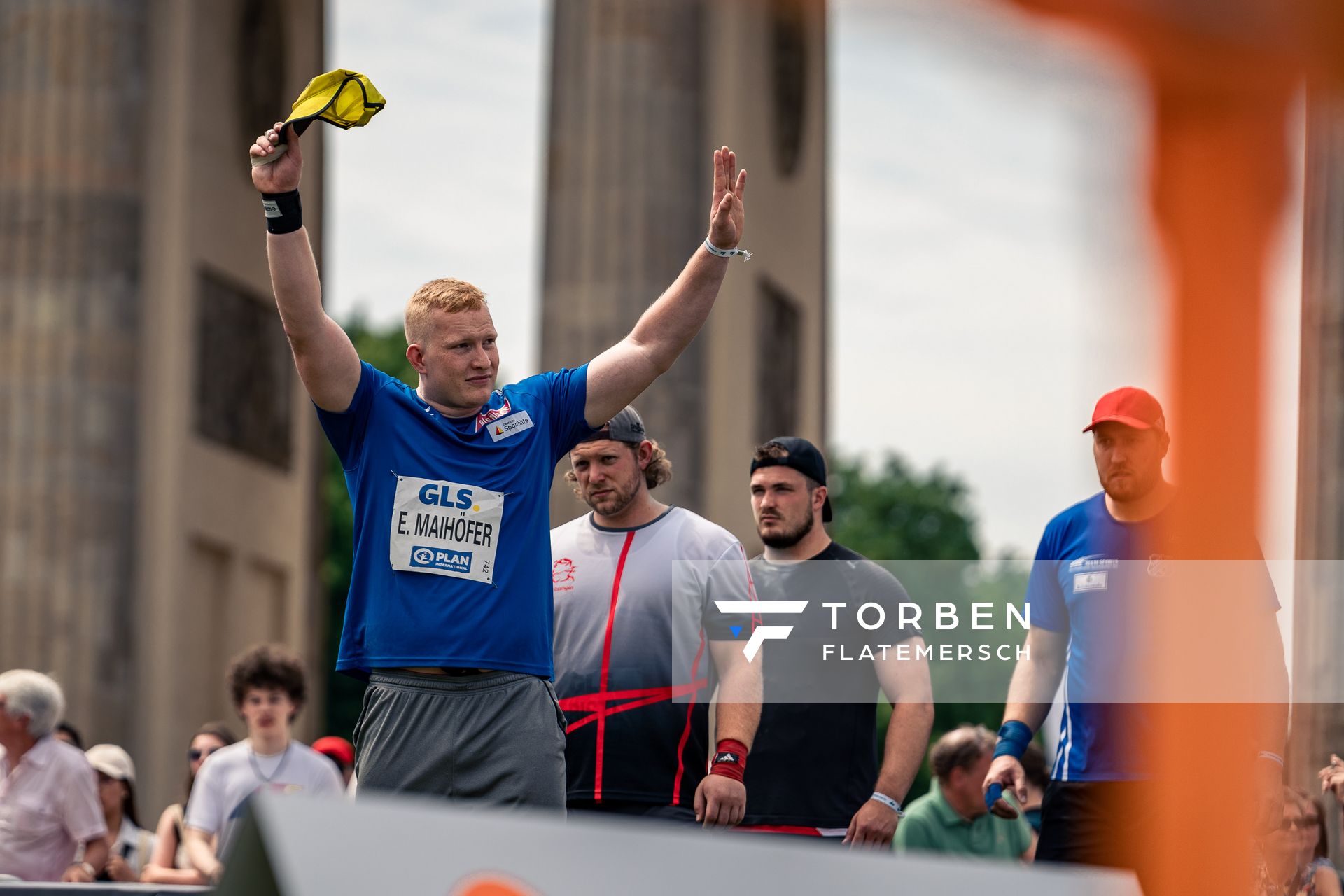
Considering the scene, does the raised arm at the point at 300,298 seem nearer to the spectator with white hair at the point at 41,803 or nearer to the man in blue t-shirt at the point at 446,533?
the man in blue t-shirt at the point at 446,533

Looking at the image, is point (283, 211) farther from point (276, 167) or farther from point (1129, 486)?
point (1129, 486)

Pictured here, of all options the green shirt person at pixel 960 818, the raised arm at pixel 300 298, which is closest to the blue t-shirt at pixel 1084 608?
the raised arm at pixel 300 298

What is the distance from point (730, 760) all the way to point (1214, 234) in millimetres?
4631

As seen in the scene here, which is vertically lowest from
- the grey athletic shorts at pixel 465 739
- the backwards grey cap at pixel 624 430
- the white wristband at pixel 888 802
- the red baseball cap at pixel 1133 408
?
the white wristband at pixel 888 802

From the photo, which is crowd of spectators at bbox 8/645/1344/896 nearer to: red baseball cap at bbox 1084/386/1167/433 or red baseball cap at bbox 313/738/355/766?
red baseball cap at bbox 313/738/355/766

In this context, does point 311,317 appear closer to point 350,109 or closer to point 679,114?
point 350,109

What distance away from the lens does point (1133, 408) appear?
7.23ft

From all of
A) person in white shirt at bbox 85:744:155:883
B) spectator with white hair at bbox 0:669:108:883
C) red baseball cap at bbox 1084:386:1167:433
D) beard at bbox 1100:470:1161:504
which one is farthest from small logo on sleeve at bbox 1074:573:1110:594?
person in white shirt at bbox 85:744:155:883

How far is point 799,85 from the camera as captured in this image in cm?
2066

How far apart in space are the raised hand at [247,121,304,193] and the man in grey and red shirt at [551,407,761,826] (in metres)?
2.25

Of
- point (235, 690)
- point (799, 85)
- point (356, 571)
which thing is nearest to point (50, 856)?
point (235, 690)

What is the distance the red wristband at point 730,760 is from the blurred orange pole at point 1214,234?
172 inches

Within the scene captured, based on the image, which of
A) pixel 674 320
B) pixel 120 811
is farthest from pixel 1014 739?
pixel 120 811

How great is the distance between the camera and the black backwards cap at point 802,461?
7.22 meters
